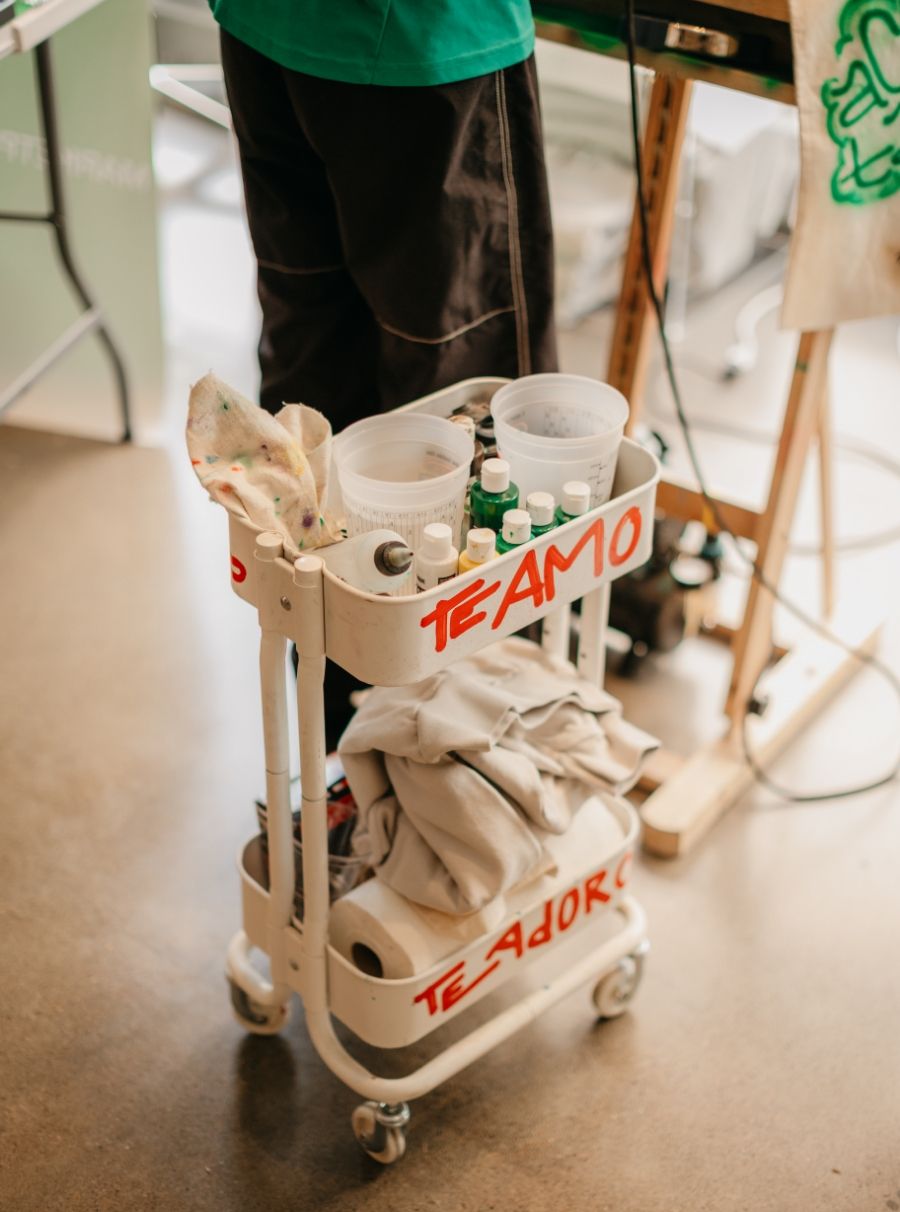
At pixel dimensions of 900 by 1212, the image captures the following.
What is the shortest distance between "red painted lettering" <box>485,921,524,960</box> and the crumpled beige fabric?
0.47m

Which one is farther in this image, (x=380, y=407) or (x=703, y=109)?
(x=703, y=109)

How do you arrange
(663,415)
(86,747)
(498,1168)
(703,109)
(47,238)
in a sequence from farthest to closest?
(663,415), (47,238), (703,109), (86,747), (498,1168)

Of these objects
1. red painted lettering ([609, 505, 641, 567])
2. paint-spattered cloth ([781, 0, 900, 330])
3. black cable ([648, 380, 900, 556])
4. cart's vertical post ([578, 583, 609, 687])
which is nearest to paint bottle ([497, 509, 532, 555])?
red painted lettering ([609, 505, 641, 567])

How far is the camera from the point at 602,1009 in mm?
1536

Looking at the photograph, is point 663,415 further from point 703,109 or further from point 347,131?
point 347,131

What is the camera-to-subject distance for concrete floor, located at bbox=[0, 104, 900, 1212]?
138cm

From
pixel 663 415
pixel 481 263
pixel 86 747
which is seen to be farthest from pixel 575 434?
pixel 663 415

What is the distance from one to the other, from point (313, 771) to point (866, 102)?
94cm

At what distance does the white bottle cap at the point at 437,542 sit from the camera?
43.1 inches

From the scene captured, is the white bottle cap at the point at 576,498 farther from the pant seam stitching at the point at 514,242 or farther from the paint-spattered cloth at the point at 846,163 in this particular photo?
the paint-spattered cloth at the point at 846,163

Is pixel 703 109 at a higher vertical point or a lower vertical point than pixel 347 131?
lower

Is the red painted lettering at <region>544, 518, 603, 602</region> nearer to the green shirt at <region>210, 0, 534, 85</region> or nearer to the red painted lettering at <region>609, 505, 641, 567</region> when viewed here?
the red painted lettering at <region>609, 505, 641, 567</region>

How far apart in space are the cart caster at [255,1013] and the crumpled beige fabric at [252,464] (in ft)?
1.99

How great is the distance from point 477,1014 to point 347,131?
3.31ft
